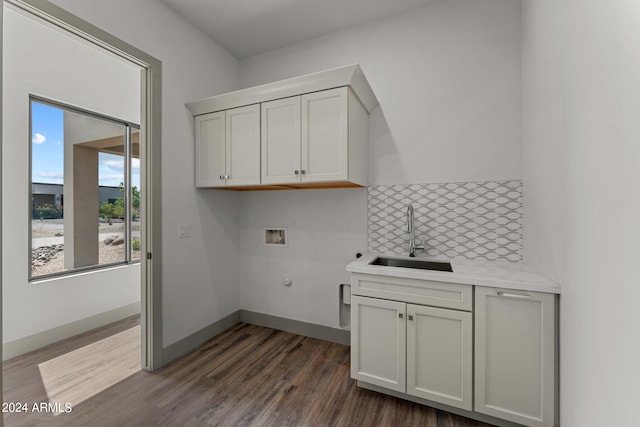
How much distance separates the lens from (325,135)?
205 cm

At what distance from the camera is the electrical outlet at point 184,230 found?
2.38m

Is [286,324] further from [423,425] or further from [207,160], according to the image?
[207,160]

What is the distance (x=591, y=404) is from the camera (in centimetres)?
101

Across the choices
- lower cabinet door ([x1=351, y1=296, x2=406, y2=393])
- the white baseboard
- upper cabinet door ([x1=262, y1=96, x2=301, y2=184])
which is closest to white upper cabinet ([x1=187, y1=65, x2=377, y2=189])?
upper cabinet door ([x1=262, y1=96, x2=301, y2=184])

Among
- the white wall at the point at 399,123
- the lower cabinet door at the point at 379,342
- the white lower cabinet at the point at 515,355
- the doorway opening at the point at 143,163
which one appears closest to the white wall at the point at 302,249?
the white wall at the point at 399,123

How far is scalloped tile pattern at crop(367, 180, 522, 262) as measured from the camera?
79.3 inches

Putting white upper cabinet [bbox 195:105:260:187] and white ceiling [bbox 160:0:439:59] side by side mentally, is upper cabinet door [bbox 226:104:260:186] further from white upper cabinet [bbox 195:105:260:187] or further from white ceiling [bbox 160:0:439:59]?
white ceiling [bbox 160:0:439:59]

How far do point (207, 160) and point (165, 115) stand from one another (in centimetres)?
48

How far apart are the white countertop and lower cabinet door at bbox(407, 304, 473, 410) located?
0.67ft

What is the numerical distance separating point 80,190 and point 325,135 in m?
2.86

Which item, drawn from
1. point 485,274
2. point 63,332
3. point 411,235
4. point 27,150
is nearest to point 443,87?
point 411,235

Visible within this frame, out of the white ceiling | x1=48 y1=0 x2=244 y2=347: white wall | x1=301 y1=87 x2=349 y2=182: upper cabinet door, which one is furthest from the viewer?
the white ceiling

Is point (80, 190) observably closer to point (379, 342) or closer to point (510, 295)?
point (379, 342)

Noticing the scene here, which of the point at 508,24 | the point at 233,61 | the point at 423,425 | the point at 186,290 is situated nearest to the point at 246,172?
the point at 186,290
